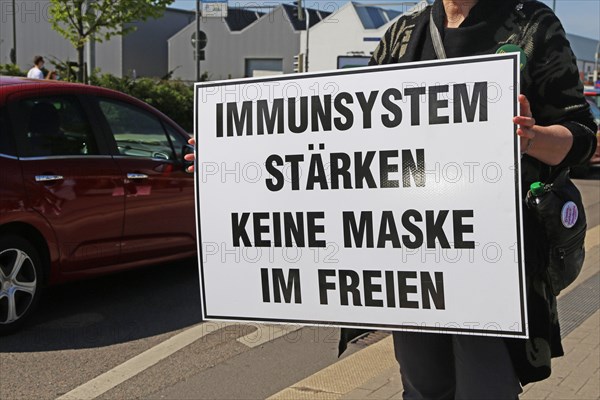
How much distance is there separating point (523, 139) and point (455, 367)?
0.71 metres

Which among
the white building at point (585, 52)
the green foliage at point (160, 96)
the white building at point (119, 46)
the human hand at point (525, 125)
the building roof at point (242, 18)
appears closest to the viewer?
the human hand at point (525, 125)

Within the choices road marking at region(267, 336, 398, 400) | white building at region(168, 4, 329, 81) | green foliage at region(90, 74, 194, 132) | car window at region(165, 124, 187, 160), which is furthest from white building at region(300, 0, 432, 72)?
road marking at region(267, 336, 398, 400)

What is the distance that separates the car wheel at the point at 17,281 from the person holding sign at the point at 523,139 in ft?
11.2

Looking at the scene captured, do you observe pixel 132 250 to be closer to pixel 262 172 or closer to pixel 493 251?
pixel 262 172

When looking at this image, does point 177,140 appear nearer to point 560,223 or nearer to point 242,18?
point 560,223

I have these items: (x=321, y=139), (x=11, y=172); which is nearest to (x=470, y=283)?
(x=321, y=139)

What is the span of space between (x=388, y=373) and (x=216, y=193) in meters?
2.23

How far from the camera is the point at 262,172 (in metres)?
2.32

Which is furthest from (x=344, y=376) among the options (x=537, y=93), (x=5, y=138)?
(x=5, y=138)

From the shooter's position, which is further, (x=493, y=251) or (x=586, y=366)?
(x=586, y=366)

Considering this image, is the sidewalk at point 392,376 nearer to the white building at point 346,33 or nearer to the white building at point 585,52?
the white building at point 585,52

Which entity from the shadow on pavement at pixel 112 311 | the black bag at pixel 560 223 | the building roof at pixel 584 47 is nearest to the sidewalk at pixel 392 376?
the shadow on pavement at pixel 112 311

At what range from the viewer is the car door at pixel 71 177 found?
5.30m

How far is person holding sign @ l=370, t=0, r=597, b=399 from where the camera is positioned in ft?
7.07
